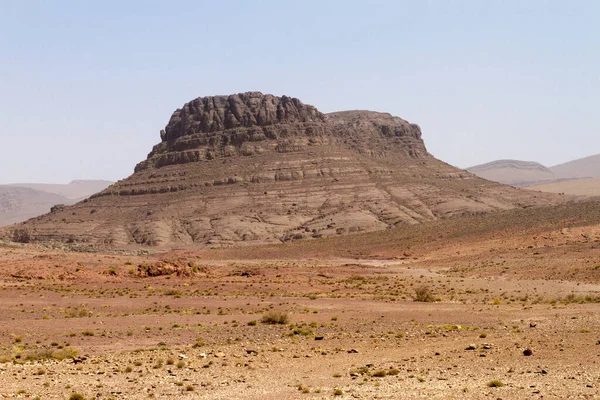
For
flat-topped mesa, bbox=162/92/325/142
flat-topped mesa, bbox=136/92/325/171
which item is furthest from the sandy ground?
flat-topped mesa, bbox=162/92/325/142

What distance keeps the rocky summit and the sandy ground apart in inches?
1685

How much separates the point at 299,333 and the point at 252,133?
9883 centimetres

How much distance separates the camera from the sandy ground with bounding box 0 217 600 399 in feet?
56.3

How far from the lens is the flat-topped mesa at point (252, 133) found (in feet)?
402

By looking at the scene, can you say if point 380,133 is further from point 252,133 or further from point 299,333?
point 299,333

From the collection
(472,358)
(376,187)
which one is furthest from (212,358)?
(376,187)

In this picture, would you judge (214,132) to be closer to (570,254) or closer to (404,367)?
(570,254)

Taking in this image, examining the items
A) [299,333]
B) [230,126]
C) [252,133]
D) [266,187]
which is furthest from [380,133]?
[299,333]

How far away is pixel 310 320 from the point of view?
3050cm

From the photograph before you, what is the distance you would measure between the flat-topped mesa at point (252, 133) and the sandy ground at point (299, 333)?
6752 cm

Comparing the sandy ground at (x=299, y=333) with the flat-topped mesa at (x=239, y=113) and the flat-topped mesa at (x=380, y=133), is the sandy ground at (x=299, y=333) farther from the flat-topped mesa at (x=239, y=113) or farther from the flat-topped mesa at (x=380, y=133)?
the flat-topped mesa at (x=380, y=133)

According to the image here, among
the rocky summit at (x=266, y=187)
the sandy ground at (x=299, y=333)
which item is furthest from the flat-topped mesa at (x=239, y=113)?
the sandy ground at (x=299, y=333)

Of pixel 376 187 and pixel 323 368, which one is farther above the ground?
pixel 376 187

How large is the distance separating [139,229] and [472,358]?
83554 millimetres
